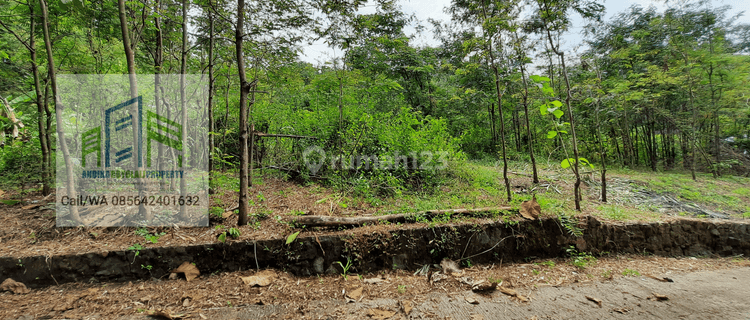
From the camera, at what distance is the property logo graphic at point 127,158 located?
311cm

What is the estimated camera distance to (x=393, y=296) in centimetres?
253

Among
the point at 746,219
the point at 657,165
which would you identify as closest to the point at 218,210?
the point at 746,219

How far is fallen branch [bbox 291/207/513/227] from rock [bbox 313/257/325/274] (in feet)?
1.36

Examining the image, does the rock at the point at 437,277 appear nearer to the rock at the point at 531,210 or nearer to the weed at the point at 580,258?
the rock at the point at 531,210

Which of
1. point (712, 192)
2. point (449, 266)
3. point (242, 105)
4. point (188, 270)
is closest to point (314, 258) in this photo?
point (188, 270)

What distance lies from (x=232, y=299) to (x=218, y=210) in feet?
4.45

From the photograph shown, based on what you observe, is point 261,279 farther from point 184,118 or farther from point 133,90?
point 133,90

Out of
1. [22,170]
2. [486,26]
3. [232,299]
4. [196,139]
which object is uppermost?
[486,26]

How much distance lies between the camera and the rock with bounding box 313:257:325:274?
2.91 meters

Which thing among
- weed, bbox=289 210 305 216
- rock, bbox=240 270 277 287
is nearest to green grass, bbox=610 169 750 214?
weed, bbox=289 210 305 216

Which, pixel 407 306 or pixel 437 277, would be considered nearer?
pixel 407 306

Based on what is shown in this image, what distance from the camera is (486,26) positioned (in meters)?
4.07

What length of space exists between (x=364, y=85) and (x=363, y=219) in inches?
158

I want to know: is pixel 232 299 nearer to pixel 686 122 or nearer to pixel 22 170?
pixel 22 170
